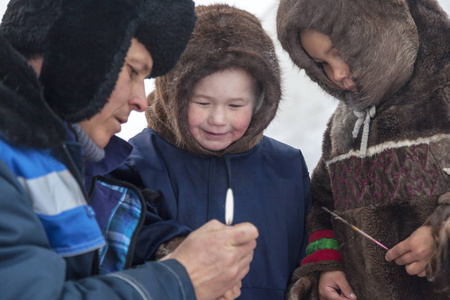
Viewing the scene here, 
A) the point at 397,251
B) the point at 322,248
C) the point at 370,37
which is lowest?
the point at 322,248

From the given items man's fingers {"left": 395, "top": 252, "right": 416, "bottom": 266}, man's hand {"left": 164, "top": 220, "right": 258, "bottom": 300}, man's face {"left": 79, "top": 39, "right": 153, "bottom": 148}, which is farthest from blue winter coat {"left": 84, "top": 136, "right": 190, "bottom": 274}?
man's fingers {"left": 395, "top": 252, "right": 416, "bottom": 266}

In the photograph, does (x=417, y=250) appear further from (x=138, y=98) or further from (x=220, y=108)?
(x=138, y=98)

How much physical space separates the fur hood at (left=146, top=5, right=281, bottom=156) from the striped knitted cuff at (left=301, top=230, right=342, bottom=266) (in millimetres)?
→ 378

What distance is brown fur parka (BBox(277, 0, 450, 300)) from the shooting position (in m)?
1.20

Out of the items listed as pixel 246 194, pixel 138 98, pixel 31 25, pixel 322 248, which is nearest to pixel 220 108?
pixel 246 194

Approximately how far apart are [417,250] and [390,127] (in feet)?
1.16

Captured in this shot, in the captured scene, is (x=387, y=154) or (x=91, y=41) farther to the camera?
(x=387, y=154)

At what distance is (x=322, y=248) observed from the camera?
4.70 ft

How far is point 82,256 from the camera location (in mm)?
821

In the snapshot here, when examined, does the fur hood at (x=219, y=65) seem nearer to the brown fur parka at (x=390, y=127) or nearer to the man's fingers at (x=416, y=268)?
the brown fur parka at (x=390, y=127)

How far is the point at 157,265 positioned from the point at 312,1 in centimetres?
92

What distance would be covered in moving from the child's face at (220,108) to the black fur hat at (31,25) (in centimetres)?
62

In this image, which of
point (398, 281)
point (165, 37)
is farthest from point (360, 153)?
point (165, 37)

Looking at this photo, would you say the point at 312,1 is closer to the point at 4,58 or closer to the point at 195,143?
the point at 195,143
